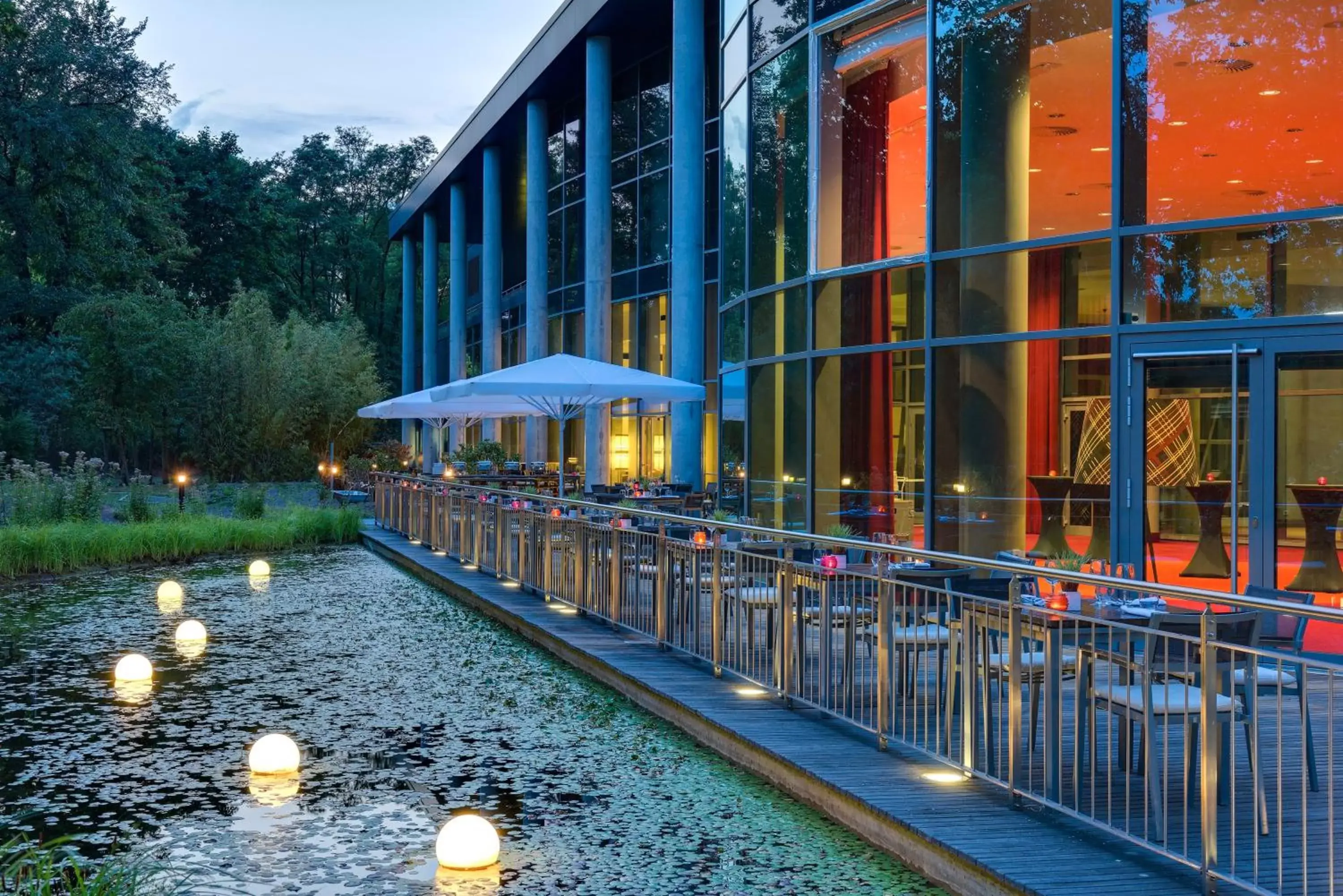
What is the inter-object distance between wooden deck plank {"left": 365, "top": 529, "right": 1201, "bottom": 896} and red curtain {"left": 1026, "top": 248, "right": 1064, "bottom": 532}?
12.9ft

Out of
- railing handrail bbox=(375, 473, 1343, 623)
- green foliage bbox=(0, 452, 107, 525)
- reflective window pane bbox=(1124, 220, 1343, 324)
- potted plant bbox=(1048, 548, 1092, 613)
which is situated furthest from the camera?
green foliage bbox=(0, 452, 107, 525)

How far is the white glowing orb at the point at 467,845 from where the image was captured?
17.9 ft

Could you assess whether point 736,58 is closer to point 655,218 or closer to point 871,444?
point 871,444

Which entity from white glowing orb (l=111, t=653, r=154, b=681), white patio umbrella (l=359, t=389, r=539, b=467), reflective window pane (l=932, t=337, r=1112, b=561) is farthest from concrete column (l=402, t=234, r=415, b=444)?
white glowing orb (l=111, t=653, r=154, b=681)

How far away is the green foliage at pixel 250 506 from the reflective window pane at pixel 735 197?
9534mm

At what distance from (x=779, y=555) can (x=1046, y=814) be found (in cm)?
286

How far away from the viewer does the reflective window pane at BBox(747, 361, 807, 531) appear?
49.9ft

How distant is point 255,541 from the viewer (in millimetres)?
21203

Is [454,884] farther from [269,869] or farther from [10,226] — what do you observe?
[10,226]

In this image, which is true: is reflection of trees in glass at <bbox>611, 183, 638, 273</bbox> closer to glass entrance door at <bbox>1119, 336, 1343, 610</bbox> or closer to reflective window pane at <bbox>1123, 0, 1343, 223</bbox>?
reflective window pane at <bbox>1123, 0, 1343, 223</bbox>

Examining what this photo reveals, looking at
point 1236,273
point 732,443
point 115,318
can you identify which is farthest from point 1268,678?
point 115,318

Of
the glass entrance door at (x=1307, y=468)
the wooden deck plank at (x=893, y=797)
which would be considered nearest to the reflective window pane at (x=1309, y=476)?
the glass entrance door at (x=1307, y=468)

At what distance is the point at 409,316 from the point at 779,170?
3844 centimetres

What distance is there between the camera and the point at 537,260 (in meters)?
34.6
